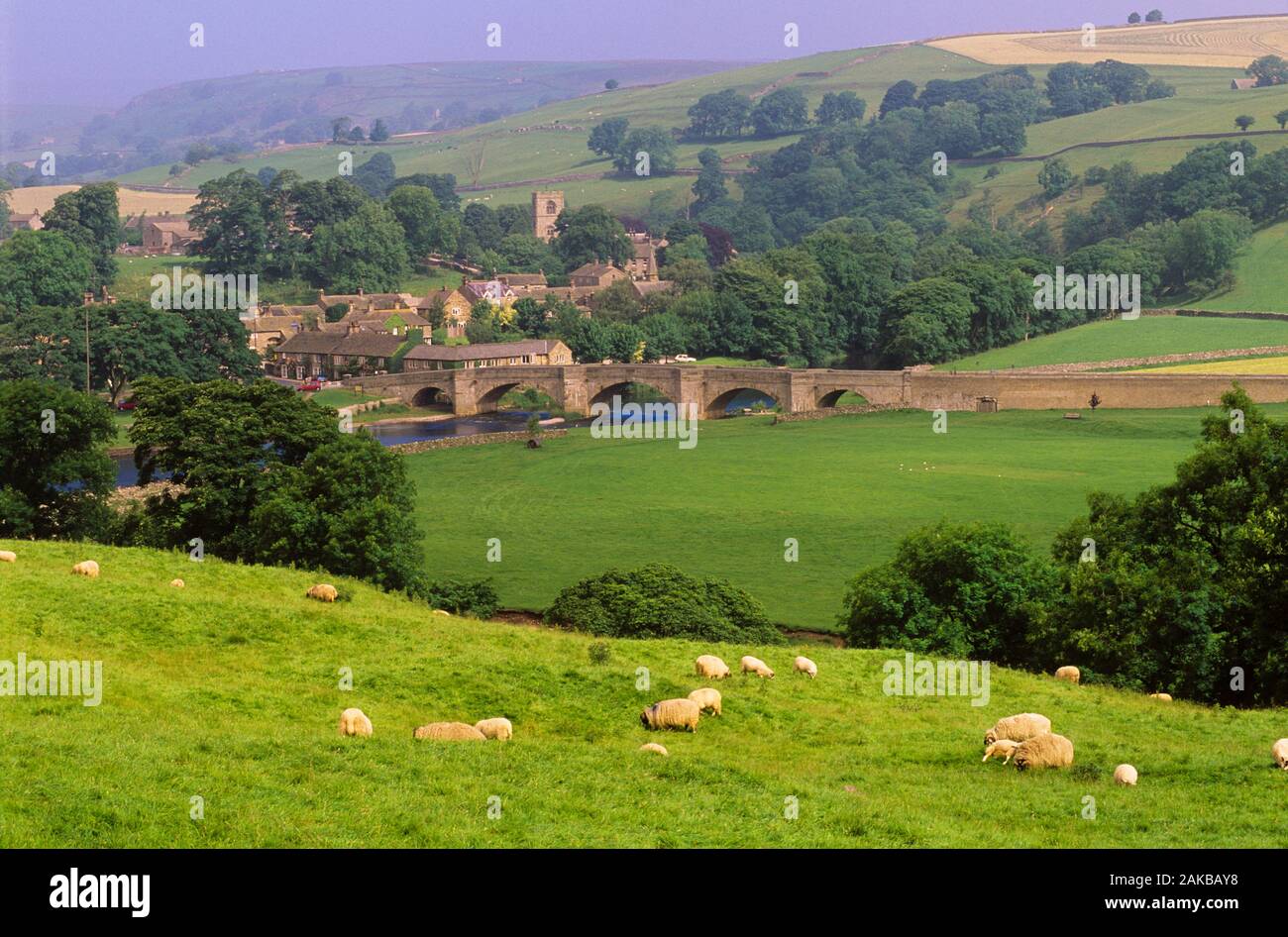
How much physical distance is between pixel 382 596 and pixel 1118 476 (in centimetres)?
4371

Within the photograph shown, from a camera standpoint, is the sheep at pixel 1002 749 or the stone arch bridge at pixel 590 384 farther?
the stone arch bridge at pixel 590 384

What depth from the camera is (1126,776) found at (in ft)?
72.5

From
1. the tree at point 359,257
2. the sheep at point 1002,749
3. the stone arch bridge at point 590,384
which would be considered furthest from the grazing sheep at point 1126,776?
the tree at point 359,257

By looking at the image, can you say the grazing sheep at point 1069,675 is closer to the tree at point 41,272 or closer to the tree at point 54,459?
the tree at point 54,459

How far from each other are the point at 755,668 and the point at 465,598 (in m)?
19.2

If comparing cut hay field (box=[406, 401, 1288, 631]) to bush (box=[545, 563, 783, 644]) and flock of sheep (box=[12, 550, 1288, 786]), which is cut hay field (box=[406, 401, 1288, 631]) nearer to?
bush (box=[545, 563, 783, 644])

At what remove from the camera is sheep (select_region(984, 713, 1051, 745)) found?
2416 cm

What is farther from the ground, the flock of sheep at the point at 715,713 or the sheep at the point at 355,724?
the sheep at the point at 355,724

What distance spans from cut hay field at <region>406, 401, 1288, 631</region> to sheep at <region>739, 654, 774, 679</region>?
59.3ft

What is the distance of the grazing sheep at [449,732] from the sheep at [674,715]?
2776 mm

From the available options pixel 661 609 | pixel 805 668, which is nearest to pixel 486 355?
pixel 661 609

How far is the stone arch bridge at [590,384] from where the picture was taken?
103625mm

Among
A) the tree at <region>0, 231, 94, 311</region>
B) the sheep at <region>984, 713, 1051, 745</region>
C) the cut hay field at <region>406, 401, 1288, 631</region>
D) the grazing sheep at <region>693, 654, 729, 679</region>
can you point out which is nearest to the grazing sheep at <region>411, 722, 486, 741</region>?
the grazing sheep at <region>693, 654, 729, 679</region>
